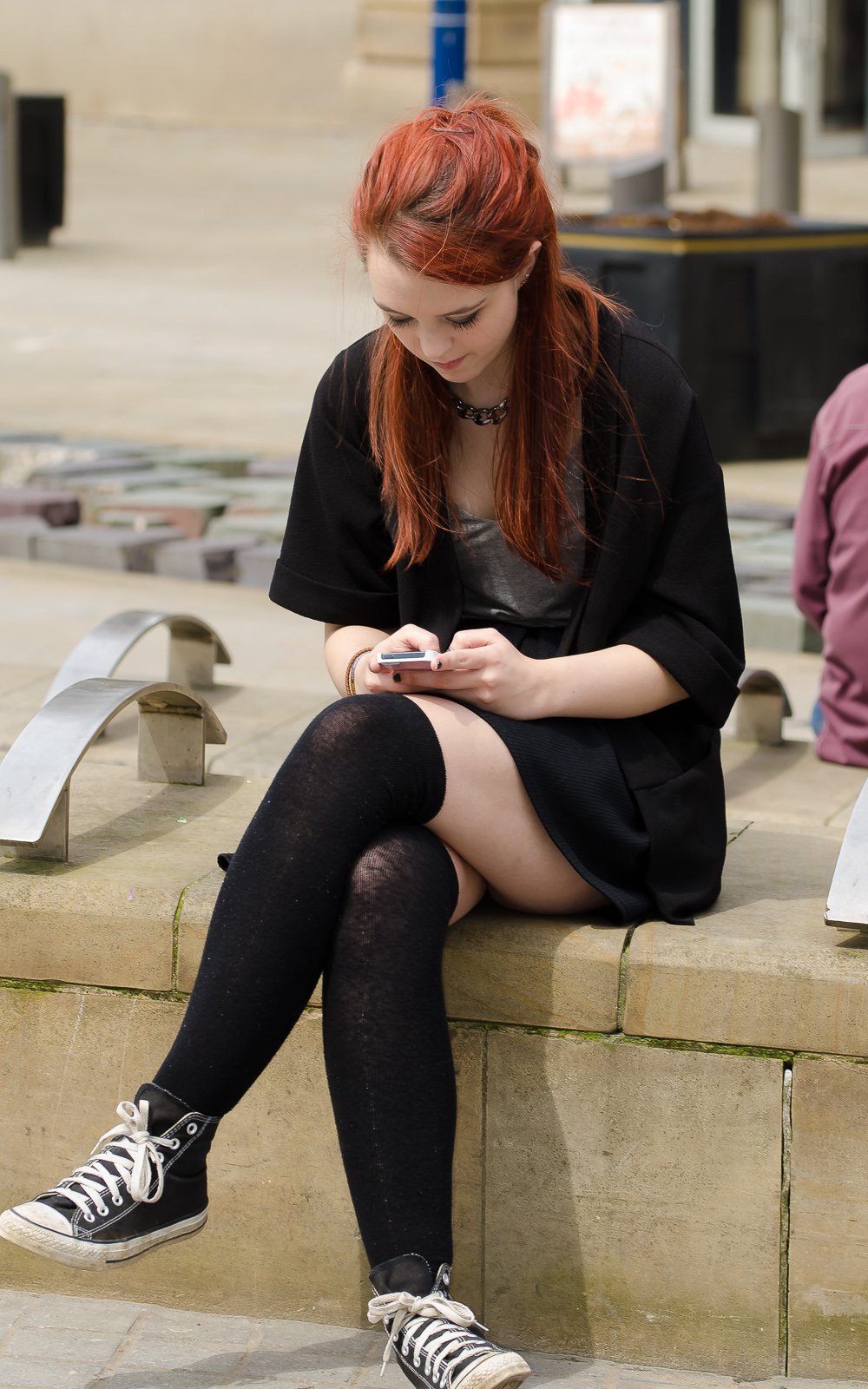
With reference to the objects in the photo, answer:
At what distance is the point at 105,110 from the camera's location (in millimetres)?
22344

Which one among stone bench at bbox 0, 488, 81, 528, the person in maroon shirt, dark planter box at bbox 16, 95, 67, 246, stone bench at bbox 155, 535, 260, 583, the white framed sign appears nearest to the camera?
the person in maroon shirt

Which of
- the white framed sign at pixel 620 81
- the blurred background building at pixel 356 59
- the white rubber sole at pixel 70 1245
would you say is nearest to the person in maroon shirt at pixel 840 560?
the white rubber sole at pixel 70 1245

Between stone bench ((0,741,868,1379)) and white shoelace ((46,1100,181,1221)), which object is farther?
stone bench ((0,741,868,1379))

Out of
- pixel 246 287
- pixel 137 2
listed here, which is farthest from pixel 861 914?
pixel 137 2

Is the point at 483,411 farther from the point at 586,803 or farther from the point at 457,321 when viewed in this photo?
the point at 586,803

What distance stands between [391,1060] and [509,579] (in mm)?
692

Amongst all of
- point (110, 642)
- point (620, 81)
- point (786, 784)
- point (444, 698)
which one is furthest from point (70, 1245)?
point (620, 81)

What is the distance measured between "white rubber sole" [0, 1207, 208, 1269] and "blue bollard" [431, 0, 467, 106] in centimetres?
992

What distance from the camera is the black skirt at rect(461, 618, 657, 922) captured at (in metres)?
2.42

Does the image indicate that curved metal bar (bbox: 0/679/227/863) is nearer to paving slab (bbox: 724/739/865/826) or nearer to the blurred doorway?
paving slab (bbox: 724/739/865/826)

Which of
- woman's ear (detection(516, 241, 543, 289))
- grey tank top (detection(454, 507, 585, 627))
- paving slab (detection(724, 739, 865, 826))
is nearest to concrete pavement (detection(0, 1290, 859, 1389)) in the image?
grey tank top (detection(454, 507, 585, 627))

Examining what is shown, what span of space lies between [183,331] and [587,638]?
28.9 ft

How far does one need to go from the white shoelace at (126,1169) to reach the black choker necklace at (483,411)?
968 millimetres

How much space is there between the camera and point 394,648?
2.49 m
